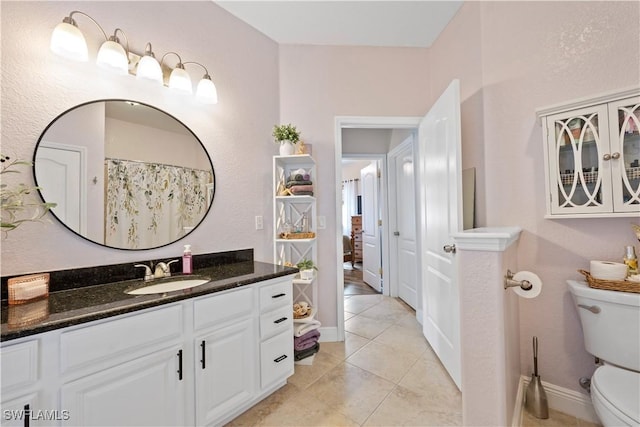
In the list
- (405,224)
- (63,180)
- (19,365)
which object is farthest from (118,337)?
(405,224)

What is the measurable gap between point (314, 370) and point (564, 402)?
1.55 metres

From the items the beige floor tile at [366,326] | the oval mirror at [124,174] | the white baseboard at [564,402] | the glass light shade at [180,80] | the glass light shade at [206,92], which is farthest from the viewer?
the beige floor tile at [366,326]

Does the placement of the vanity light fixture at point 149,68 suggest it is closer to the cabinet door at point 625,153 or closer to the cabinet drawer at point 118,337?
the cabinet drawer at point 118,337

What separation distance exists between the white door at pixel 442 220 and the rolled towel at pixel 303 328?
99 centimetres

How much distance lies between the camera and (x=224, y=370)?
134 cm

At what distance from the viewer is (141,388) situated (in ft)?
3.54

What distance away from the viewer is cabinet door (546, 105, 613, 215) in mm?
1234

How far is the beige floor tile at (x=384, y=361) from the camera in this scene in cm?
187

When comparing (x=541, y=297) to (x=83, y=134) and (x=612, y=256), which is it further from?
(x=83, y=134)

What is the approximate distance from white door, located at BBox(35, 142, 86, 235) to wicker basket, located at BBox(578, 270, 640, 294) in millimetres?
2650

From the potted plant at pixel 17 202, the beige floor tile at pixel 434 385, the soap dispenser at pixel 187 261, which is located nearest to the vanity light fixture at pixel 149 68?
the potted plant at pixel 17 202

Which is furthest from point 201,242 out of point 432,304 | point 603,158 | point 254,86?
point 603,158

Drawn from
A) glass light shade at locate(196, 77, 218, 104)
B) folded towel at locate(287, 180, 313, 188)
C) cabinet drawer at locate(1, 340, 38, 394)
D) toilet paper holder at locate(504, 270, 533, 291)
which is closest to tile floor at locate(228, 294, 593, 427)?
toilet paper holder at locate(504, 270, 533, 291)

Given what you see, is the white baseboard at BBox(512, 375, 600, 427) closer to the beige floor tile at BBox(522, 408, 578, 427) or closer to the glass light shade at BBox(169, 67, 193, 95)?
the beige floor tile at BBox(522, 408, 578, 427)
